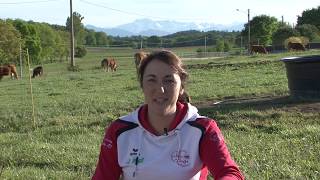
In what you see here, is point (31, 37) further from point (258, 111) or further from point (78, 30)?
point (258, 111)

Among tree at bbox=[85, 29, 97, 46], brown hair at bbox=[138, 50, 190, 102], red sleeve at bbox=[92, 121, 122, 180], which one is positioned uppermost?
tree at bbox=[85, 29, 97, 46]

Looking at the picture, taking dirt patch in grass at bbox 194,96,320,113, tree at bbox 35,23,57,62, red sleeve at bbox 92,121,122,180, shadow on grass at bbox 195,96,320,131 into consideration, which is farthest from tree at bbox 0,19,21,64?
red sleeve at bbox 92,121,122,180

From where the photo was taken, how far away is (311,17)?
75688mm

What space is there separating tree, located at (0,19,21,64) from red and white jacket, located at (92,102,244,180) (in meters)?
40.3

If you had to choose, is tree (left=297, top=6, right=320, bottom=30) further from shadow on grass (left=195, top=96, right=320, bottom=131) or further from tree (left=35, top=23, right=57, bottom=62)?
shadow on grass (left=195, top=96, right=320, bottom=131)

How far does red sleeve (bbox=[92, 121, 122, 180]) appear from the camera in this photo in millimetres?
3287

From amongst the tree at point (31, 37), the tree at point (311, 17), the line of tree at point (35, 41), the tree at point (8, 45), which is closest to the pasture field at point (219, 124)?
the tree at point (8, 45)

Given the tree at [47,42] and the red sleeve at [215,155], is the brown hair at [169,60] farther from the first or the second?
the tree at [47,42]

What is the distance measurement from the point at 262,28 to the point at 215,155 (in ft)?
221

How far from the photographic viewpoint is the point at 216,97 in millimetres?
13930

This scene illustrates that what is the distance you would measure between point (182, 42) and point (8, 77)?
53097mm

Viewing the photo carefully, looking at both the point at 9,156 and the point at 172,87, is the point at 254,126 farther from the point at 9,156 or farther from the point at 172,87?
the point at 172,87

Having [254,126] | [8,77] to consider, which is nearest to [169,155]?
[254,126]

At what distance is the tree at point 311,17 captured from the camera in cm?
7398
